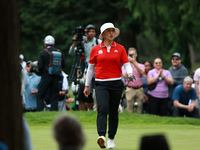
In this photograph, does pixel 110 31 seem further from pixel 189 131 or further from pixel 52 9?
pixel 52 9

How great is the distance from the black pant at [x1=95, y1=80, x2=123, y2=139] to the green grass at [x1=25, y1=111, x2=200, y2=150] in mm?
308

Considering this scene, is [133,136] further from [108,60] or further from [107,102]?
[108,60]

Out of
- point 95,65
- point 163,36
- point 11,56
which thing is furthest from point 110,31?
point 163,36

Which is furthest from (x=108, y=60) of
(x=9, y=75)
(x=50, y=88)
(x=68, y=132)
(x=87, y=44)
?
(x=50, y=88)

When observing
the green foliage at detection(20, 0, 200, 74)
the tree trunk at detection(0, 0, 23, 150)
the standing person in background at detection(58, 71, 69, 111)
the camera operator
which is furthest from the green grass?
the green foliage at detection(20, 0, 200, 74)

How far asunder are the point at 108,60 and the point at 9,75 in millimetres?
4534

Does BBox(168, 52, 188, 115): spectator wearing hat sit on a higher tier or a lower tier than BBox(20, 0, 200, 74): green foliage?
lower

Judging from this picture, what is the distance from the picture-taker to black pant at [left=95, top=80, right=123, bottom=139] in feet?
27.3

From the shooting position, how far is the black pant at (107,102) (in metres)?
8.32

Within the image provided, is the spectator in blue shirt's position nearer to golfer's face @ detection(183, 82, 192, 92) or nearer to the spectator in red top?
golfer's face @ detection(183, 82, 192, 92)

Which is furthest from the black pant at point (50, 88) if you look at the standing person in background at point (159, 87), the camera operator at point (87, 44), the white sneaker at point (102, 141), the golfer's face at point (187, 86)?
the white sneaker at point (102, 141)

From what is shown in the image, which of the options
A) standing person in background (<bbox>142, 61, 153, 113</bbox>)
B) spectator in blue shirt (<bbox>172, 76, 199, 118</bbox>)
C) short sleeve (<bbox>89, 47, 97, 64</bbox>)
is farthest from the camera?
standing person in background (<bbox>142, 61, 153, 113</bbox>)

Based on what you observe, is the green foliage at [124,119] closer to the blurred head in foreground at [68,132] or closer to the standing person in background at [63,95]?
the standing person in background at [63,95]

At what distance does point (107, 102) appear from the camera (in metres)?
8.35
